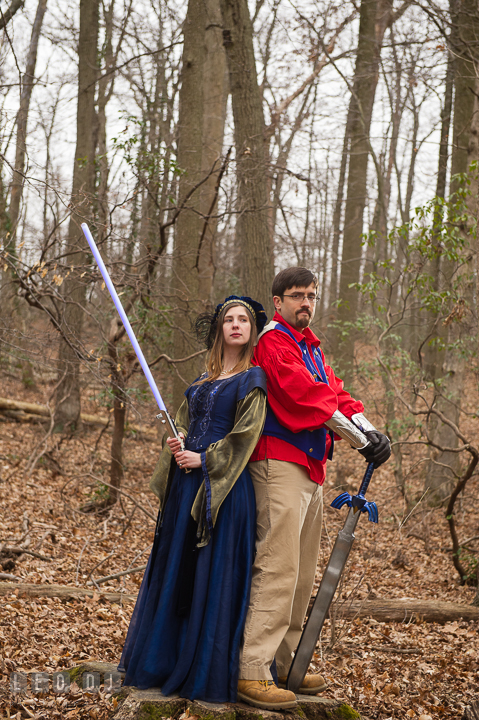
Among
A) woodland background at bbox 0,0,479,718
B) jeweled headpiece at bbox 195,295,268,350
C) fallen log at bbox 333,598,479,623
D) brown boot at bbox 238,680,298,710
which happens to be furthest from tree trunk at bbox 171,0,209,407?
brown boot at bbox 238,680,298,710

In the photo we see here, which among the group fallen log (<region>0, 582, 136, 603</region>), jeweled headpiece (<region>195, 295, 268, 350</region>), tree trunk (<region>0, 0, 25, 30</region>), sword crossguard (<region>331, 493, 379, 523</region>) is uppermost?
tree trunk (<region>0, 0, 25, 30</region>)

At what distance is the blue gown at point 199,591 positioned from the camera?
9.29 ft

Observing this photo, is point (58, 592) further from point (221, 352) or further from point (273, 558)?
point (221, 352)

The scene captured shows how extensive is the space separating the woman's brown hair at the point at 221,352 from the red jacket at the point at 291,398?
7 centimetres

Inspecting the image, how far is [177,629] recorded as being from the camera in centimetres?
294

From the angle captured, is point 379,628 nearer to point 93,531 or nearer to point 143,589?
point 143,589

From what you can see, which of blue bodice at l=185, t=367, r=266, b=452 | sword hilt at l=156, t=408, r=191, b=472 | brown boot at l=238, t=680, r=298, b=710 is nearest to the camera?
brown boot at l=238, t=680, r=298, b=710

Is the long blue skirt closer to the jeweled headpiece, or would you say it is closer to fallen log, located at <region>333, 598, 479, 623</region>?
the jeweled headpiece

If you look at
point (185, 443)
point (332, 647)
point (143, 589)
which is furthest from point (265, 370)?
point (332, 647)

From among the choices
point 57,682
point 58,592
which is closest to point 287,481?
point 57,682

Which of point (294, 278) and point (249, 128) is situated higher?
point (249, 128)

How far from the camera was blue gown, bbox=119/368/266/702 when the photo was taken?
111 inches

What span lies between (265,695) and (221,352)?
162 cm

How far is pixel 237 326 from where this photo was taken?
3064 mm
